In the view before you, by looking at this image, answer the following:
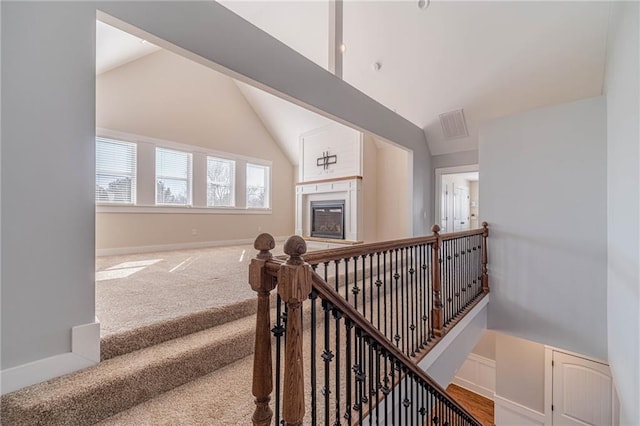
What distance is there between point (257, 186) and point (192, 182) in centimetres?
169

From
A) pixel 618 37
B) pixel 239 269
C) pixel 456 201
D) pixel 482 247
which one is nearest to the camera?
pixel 618 37

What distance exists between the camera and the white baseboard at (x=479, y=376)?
18.7 ft

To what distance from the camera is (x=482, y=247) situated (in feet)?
13.2

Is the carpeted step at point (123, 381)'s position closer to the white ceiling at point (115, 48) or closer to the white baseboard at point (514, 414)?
the white ceiling at point (115, 48)

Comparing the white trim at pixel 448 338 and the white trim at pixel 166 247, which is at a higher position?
the white trim at pixel 166 247

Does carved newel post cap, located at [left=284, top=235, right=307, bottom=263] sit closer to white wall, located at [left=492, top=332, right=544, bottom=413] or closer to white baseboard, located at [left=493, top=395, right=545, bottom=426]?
white wall, located at [left=492, top=332, right=544, bottom=413]

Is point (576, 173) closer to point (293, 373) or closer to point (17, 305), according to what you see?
point (293, 373)

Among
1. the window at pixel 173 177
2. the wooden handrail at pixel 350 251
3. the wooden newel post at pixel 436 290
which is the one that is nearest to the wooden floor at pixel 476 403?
the wooden newel post at pixel 436 290

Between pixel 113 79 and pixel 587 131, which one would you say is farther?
pixel 113 79

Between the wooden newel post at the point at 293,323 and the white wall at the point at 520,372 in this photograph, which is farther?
the white wall at the point at 520,372

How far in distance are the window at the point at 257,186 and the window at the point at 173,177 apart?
59.1 inches

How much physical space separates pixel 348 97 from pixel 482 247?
2.89 metres

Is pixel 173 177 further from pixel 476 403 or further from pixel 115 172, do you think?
pixel 476 403

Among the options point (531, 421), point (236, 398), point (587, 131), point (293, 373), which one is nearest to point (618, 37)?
point (587, 131)
